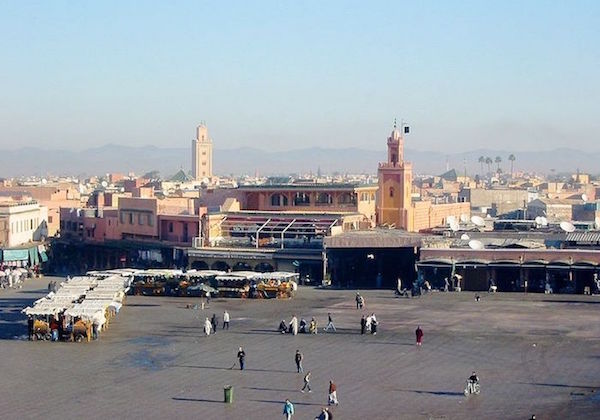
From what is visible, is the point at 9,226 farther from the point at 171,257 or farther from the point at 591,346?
the point at 591,346

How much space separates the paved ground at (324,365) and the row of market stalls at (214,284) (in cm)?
521

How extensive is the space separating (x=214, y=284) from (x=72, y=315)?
19280mm

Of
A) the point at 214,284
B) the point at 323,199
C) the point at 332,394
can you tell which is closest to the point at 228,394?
the point at 332,394

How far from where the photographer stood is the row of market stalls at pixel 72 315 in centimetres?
4828

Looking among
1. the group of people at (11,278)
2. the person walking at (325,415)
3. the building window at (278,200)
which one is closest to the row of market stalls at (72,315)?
the group of people at (11,278)

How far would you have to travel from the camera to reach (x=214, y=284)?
221ft

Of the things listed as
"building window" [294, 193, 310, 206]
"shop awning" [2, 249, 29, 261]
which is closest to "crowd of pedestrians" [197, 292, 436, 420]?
"building window" [294, 193, 310, 206]

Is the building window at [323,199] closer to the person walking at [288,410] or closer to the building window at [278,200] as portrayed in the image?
the building window at [278,200]

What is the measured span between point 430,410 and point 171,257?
48149 millimetres

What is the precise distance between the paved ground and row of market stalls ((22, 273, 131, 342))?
781mm

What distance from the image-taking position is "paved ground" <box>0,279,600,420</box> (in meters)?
34.7

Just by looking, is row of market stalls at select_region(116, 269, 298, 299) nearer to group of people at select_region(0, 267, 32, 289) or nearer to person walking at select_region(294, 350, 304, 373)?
group of people at select_region(0, 267, 32, 289)

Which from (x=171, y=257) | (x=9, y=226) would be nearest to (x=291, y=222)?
(x=171, y=257)

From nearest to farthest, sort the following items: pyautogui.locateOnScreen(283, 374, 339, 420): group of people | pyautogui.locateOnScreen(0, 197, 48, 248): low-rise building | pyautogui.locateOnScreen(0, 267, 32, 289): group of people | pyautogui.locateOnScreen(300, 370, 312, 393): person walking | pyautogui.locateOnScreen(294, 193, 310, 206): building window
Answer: pyautogui.locateOnScreen(283, 374, 339, 420): group of people
pyautogui.locateOnScreen(300, 370, 312, 393): person walking
pyautogui.locateOnScreen(0, 267, 32, 289): group of people
pyautogui.locateOnScreen(294, 193, 310, 206): building window
pyautogui.locateOnScreen(0, 197, 48, 248): low-rise building
